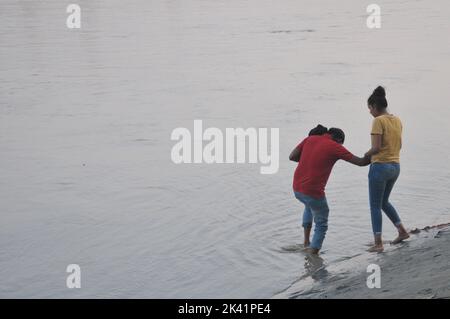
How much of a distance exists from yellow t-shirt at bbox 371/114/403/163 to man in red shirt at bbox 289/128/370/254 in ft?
0.46

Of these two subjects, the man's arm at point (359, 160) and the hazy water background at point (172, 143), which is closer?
the man's arm at point (359, 160)

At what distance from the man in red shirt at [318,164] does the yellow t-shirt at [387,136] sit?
14 cm

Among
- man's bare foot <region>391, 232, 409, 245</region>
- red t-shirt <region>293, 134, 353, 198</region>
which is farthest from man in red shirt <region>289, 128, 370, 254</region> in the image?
man's bare foot <region>391, 232, 409, 245</region>

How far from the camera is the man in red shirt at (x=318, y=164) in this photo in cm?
802

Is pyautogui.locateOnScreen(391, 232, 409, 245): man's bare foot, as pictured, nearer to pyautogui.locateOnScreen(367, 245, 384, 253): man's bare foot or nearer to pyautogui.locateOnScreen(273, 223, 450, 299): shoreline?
pyautogui.locateOnScreen(273, 223, 450, 299): shoreline

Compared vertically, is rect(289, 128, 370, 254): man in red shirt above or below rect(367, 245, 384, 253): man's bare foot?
above

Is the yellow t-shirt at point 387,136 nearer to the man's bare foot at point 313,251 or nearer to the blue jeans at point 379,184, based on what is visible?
the blue jeans at point 379,184

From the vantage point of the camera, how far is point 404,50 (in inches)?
876

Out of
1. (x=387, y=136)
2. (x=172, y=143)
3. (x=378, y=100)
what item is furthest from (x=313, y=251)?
(x=172, y=143)

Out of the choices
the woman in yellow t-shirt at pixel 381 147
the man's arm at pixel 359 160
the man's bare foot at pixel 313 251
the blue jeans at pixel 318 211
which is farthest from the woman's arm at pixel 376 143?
the man's bare foot at pixel 313 251

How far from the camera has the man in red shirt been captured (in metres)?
8.02

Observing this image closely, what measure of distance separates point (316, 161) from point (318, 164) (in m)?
0.03

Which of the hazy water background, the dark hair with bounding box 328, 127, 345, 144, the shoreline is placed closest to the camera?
the shoreline

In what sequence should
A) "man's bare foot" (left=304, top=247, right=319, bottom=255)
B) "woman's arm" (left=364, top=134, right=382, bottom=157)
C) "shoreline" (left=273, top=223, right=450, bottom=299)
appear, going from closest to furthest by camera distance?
"shoreline" (left=273, top=223, right=450, bottom=299), "woman's arm" (left=364, top=134, right=382, bottom=157), "man's bare foot" (left=304, top=247, right=319, bottom=255)
